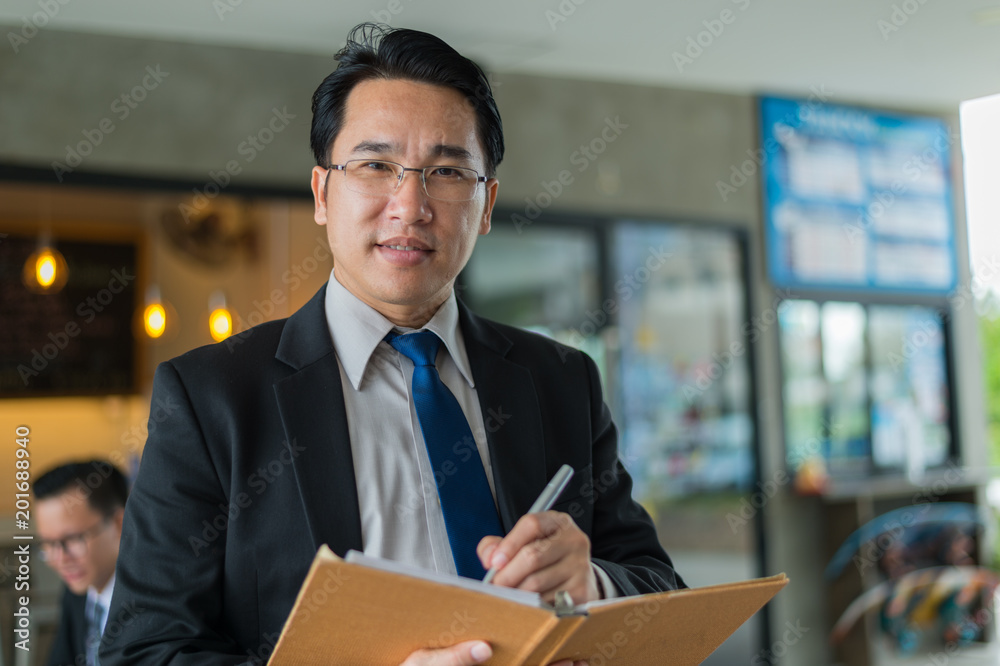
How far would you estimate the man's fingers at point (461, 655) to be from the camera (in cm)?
98

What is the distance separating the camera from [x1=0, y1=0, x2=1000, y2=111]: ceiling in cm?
343

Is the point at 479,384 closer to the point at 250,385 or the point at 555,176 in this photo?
the point at 250,385

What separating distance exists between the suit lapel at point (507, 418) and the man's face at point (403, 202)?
144mm

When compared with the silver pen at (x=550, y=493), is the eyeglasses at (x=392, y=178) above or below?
above

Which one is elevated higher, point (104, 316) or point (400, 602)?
point (104, 316)

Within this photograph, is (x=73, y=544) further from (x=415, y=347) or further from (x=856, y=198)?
(x=856, y=198)

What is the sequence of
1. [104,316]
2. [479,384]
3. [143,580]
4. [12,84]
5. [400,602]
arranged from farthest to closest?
[104,316] < [12,84] < [479,384] < [143,580] < [400,602]

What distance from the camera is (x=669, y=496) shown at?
14.7 ft

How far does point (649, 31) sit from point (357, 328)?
2.86 meters

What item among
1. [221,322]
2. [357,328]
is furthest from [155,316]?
[357,328]

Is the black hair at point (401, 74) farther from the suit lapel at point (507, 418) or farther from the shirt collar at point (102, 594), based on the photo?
the shirt collar at point (102, 594)

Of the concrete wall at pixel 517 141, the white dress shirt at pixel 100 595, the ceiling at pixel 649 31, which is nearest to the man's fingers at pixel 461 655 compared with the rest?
the white dress shirt at pixel 100 595

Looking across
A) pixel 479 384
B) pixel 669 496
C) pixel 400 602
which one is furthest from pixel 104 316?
pixel 400 602

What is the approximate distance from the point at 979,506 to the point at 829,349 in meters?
1.14
